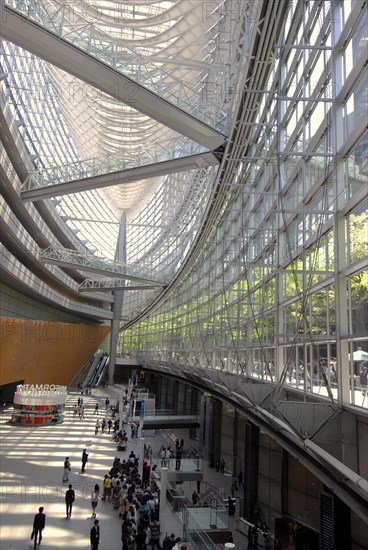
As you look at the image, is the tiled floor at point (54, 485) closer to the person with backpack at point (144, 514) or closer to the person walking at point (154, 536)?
the person with backpack at point (144, 514)

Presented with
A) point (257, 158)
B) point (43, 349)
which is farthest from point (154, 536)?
point (43, 349)

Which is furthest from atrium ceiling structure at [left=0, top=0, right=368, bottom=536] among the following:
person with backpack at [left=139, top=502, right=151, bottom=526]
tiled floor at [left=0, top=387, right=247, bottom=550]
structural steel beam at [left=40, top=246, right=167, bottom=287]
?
tiled floor at [left=0, top=387, right=247, bottom=550]

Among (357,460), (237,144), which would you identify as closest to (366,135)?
(357,460)

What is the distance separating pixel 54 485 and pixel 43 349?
71.1ft

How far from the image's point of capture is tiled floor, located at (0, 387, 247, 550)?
977 cm

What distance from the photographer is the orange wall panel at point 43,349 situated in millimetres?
26172

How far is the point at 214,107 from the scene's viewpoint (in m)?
12.4

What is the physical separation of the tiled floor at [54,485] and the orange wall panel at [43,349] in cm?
410

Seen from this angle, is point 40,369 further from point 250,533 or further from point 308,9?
point 308,9

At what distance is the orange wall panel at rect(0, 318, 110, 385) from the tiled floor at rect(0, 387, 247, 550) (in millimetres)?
4101

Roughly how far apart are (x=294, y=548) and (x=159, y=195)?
3782cm

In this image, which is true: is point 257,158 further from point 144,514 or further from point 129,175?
point 144,514

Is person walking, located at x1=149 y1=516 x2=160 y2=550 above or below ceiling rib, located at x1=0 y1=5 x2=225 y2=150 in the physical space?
below

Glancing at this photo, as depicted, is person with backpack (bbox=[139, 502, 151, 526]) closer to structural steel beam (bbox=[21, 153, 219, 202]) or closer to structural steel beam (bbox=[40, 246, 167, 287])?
structural steel beam (bbox=[21, 153, 219, 202])
